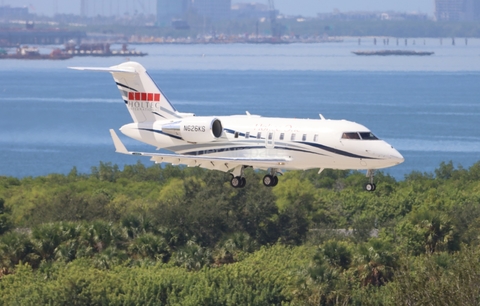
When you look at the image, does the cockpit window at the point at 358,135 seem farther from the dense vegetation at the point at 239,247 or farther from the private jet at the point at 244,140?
the dense vegetation at the point at 239,247

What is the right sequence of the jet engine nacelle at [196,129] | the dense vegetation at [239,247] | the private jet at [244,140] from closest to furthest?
the private jet at [244,140], the jet engine nacelle at [196,129], the dense vegetation at [239,247]

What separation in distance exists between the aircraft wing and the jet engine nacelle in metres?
1.03

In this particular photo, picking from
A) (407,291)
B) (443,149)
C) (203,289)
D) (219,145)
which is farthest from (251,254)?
(443,149)

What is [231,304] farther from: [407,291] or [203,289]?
[407,291]

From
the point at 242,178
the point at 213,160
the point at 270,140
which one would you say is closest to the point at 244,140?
the point at 270,140

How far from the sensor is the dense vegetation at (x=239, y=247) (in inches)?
1902

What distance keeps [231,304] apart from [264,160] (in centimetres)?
893

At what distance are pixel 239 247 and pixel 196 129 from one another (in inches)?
563

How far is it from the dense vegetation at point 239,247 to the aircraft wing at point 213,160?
6.67 m

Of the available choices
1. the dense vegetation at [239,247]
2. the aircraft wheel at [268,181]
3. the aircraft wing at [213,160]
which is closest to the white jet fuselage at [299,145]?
the aircraft wing at [213,160]

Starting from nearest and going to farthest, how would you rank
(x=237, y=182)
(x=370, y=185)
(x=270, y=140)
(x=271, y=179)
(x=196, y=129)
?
1. (x=370, y=185)
2. (x=270, y=140)
3. (x=271, y=179)
4. (x=237, y=182)
5. (x=196, y=129)

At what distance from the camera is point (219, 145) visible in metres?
44.2

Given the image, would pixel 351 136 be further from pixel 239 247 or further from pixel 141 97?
pixel 239 247

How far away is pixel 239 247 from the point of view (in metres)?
57.7
